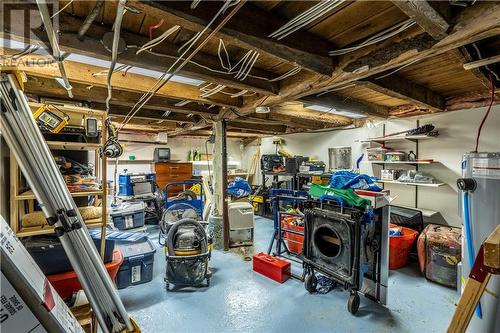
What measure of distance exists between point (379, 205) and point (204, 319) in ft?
6.56

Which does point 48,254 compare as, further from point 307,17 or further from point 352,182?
point 352,182

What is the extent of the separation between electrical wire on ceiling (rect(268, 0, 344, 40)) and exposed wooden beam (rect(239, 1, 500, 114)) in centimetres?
58

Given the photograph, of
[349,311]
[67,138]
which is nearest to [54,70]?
[67,138]

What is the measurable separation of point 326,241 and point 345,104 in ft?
6.36

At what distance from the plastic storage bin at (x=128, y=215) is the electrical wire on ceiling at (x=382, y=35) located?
4100 millimetres

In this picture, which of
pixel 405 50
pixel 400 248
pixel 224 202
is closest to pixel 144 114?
pixel 224 202

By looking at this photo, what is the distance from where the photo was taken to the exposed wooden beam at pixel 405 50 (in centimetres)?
127

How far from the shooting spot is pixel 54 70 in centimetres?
209

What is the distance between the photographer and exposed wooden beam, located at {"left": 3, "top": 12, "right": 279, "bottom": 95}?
4.92 feet

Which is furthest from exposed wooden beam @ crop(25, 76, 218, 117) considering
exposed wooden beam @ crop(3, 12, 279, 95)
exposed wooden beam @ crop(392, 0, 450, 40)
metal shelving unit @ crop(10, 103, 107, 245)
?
exposed wooden beam @ crop(392, 0, 450, 40)

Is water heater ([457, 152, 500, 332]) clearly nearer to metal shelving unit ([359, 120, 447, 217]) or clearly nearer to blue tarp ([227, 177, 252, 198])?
metal shelving unit ([359, 120, 447, 217])

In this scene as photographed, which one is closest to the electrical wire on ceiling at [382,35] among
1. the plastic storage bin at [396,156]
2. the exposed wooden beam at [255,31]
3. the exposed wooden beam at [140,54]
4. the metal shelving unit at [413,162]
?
the exposed wooden beam at [255,31]

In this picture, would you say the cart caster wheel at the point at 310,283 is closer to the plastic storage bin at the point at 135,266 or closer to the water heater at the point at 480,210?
the water heater at the point at 480,210

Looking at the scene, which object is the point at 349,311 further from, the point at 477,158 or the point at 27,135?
the point at 27,135
